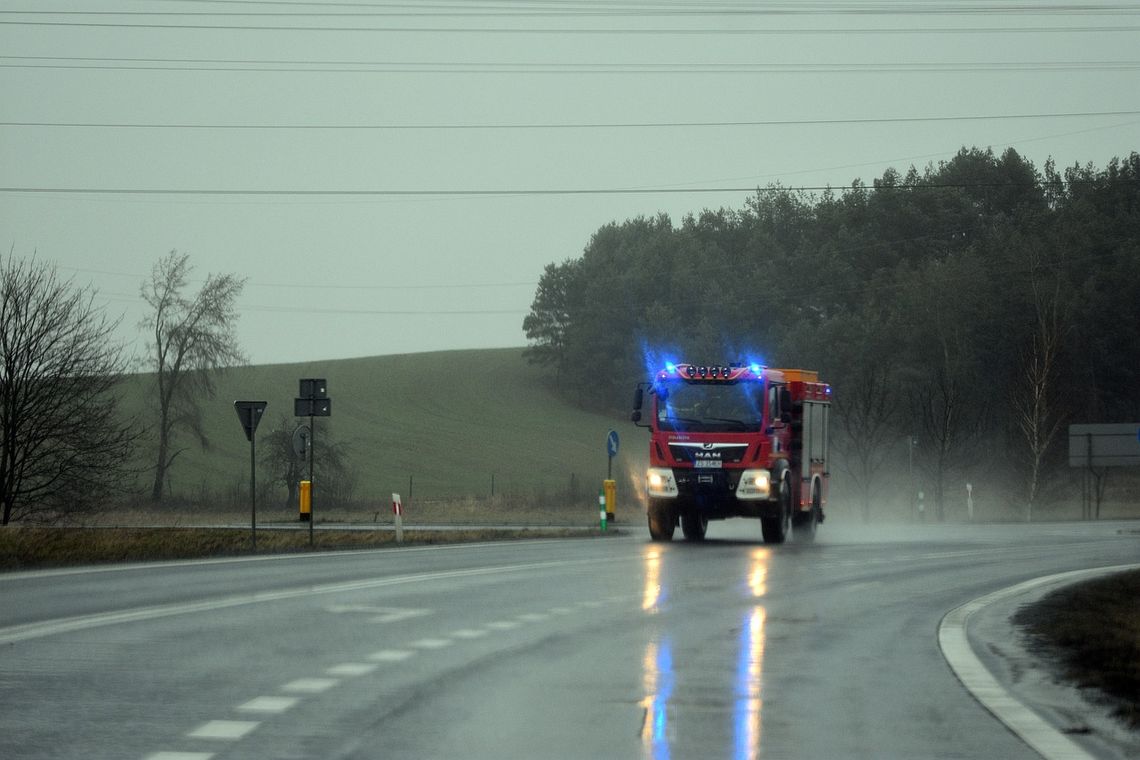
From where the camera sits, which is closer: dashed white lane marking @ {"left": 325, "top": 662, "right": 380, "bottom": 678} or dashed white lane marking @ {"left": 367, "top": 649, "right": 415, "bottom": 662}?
dashed white lane marking @ {"left": 325, "top": 662, "right": 380, "bottom": 678}

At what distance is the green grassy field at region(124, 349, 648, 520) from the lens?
226 ft

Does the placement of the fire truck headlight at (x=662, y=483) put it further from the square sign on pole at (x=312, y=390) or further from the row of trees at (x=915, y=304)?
the row of trees at (x=915, y=304)

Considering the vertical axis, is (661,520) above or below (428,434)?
below

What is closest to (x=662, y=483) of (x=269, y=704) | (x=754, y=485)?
(x=754, y=485)

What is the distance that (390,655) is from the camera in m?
12.0

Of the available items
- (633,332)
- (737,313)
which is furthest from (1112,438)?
(633,332)

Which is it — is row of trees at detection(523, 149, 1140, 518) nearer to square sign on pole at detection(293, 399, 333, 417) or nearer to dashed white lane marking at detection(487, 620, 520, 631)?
square sign on pole at detection(293, 399, 333, 417)

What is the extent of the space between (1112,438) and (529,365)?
79.8 m

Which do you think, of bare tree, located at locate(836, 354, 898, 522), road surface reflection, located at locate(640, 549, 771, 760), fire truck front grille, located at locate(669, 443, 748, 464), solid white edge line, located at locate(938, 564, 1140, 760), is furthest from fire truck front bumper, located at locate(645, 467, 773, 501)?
bare tree, located at locate(836, 354, 898, 522)

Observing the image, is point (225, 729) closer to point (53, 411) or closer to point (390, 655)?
point (390, 655)

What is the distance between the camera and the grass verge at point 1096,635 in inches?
414

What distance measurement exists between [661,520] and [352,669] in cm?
2159

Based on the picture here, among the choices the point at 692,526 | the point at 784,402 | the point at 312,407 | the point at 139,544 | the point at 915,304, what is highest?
the point at 915,304

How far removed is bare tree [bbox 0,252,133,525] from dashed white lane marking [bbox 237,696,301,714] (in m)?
32.1
